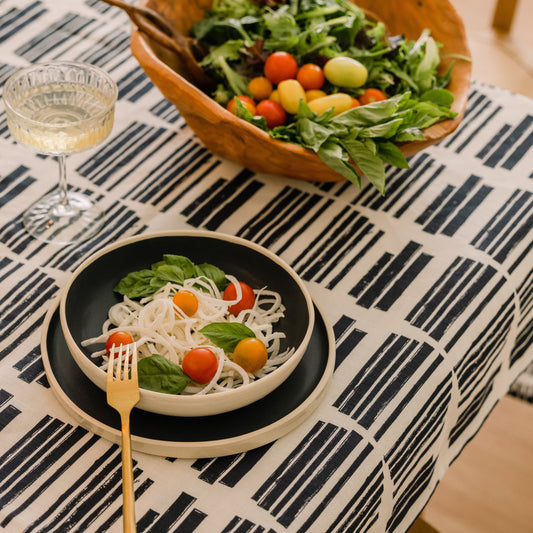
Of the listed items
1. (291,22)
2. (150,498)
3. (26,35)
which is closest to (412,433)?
(150,498)

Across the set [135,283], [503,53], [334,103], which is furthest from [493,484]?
[503,53]

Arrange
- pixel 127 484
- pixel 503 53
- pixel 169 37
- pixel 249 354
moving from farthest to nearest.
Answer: pixel 503 53
pixel 169 37
pixel 249 354
pixel 127 484

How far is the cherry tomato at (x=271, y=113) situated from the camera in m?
1.15

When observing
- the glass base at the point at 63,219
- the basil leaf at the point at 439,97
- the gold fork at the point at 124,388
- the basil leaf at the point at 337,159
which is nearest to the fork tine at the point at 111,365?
the gold fork at the point at 124,388

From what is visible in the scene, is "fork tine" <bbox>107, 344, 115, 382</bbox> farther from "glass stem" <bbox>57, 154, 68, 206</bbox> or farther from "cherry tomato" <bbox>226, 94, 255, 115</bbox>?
"cherry tomato" <bbox>226, 94, 255, 115</bbox>

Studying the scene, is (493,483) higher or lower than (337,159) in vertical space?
Result: lower

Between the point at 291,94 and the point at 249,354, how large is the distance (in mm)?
490

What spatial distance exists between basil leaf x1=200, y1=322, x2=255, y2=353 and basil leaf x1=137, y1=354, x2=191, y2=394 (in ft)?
0.19

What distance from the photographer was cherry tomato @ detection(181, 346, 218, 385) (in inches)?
32.2

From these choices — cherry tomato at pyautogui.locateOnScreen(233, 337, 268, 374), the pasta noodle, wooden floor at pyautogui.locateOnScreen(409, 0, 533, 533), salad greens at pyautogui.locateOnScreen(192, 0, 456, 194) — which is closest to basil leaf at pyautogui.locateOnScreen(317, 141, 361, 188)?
salad greens at pyautogui.locateOnScreen(192, 0, 456, 194)

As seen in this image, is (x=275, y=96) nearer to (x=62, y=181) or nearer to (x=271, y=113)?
(x=271, y=113)

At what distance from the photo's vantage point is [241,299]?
0.93 meters

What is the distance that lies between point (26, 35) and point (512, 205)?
0.99 metres

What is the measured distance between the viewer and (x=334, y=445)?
0.87 m
